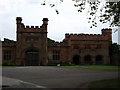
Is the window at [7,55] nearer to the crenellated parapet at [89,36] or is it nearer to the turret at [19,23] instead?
the turret at [19,23]

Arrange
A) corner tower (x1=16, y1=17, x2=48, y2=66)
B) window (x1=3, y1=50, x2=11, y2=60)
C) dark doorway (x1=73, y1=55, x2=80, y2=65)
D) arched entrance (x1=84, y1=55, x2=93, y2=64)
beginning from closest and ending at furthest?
corner tower (x1=16, y1=17, x2=48, y2=66)
window (x1=3, y1=50, x2=11, y2=60)
arched entrance (x1=84, y1=55, x2=93, y2=64)
dark doorway (x1=73, y1=55, x2=80, y2=65)

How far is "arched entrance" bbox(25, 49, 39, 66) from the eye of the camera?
48.6m

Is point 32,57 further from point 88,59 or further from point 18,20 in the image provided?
point 88,59

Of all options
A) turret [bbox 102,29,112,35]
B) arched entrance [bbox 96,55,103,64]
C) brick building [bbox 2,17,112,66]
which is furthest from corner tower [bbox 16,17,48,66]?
turret [bbox 102,29,112,35]

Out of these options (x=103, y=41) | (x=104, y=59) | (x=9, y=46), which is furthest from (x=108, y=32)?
(x=9, y=46)

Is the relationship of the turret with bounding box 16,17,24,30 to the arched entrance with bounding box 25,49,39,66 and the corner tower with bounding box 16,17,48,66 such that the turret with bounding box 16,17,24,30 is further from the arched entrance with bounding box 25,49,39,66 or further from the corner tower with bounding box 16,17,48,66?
the arched entrance with bounding box 25,49,39,66

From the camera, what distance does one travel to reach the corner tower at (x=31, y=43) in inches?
1864

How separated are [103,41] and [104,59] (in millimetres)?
3844

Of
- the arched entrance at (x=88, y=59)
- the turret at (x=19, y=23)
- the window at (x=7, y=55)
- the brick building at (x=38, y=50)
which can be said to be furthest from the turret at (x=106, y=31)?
the window at (x=7, y=55)

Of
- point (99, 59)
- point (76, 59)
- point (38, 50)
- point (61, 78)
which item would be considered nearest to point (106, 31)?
point (99, 59)

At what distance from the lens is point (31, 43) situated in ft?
157

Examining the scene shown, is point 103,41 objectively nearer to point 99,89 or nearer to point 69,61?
point 69,61

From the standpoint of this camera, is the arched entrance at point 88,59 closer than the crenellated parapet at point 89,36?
Yes

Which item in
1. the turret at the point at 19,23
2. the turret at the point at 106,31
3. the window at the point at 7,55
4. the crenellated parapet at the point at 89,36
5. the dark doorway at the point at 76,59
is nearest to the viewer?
the window at the point at 7,55
